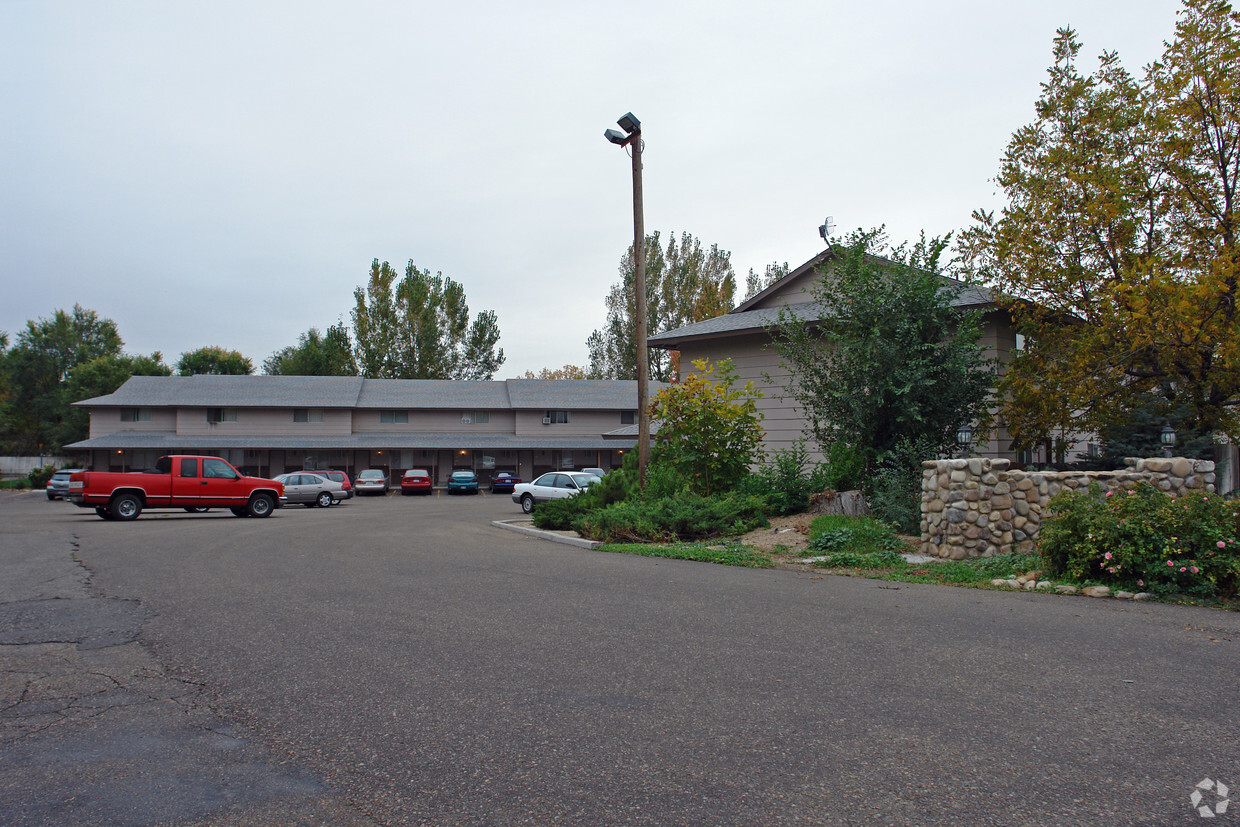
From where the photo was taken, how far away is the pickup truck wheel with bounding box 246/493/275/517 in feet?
79.3

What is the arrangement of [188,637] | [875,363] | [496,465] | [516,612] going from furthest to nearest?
[496,465]
[875,363]
[516,612]
[188,637]

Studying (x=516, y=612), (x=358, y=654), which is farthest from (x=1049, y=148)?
(x=358, y=654)

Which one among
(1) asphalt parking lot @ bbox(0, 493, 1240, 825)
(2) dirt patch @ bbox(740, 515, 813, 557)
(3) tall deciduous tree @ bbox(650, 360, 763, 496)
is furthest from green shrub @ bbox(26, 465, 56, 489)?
(2) dirt patch @ bbox(740, 515, 813, 557)

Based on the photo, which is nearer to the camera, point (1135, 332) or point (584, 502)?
point (1135, 332)

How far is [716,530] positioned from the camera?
48.8 feet

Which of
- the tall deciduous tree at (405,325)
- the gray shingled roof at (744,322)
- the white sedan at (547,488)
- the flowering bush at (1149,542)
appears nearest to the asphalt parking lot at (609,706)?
the flowering bush at (1149,542)

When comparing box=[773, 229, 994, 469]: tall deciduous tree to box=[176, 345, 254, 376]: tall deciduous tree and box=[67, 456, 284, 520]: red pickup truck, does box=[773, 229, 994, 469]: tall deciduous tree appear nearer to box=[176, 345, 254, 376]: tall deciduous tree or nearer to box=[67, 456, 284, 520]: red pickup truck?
box=[67, 456, 284, 520]: red pickup truck

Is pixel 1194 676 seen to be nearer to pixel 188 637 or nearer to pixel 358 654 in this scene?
pixel 358 654

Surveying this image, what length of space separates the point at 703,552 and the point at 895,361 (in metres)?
5.66

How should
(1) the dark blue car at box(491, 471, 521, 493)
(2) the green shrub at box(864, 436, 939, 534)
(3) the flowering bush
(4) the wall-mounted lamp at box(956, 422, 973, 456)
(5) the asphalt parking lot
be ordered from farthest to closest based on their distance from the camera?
(1) the dark blue car at box(491, 471, 521, 493)
(4) the wall-mounted lamp at box(956, 422, 973, 456)
(2) the green shrub at box(864, 436, 939, 534)
(3) the flowering bush
(5) the asphalt parking lot

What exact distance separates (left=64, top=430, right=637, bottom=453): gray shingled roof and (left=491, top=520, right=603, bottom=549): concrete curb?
26760 mm

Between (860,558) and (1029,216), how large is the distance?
8.51 m

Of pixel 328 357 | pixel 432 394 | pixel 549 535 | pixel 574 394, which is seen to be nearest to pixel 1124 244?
pixel 549 535

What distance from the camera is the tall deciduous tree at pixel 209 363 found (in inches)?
2977
